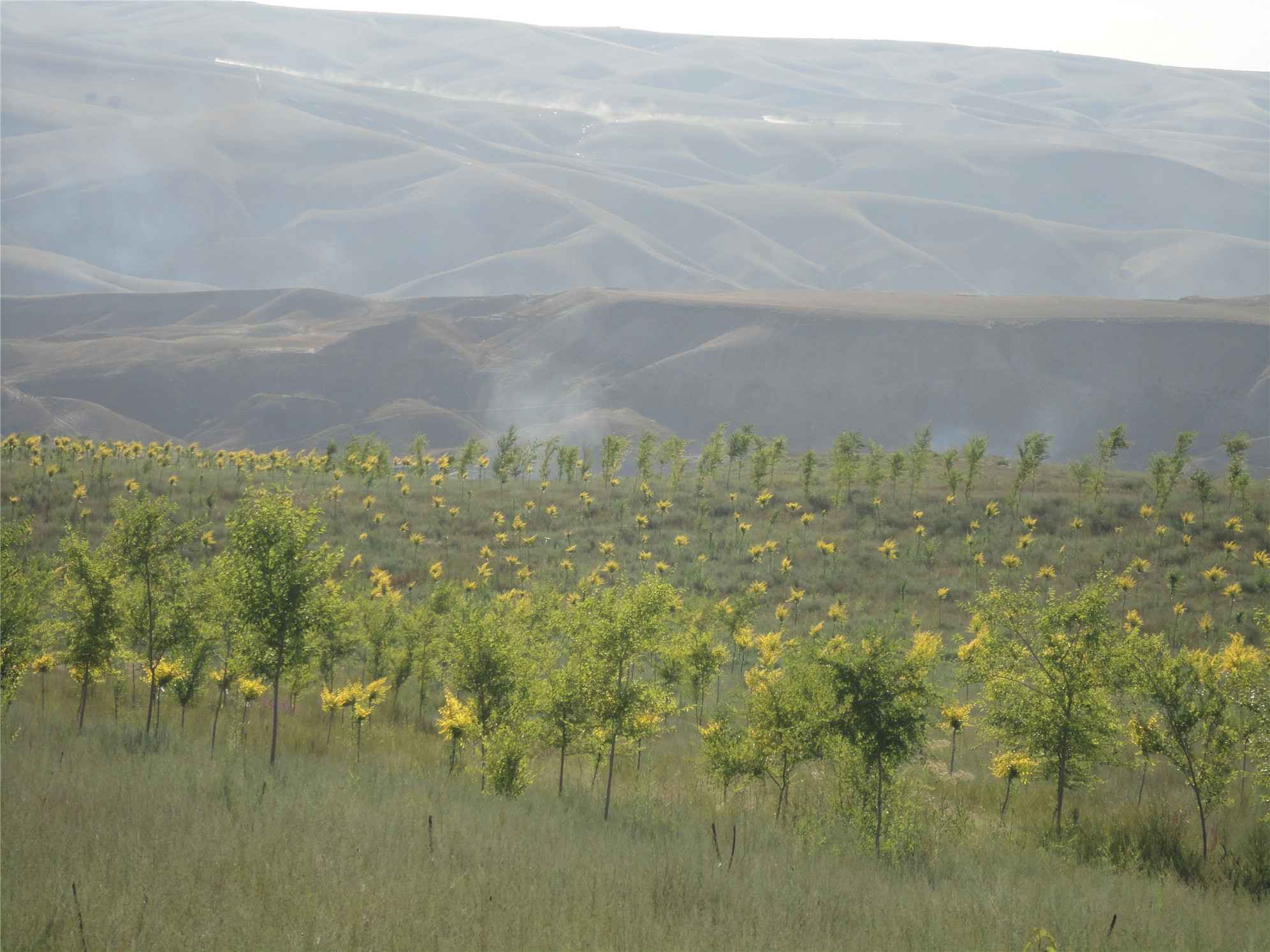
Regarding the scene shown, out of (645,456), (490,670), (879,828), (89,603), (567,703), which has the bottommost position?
(879,828)

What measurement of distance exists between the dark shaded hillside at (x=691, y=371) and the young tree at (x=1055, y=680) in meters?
105

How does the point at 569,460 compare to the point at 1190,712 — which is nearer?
the point at 1190,712

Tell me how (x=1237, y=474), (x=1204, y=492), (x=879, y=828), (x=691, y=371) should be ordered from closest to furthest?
(x=879, y=828)
(x=1204, y=492)
(x=1237, y=474)
(x=691, y=371)

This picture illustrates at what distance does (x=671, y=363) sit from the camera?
499 feet

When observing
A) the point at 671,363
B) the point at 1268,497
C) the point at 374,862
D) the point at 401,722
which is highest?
the point at 671,363

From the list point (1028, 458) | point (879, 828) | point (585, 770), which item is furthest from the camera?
point (1028, 458)

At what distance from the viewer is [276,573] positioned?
19.3 meters

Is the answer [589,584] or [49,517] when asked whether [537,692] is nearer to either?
[589,584]

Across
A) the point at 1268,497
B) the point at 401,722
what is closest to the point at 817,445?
the point at 1268,497

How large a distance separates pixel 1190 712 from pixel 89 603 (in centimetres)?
2152

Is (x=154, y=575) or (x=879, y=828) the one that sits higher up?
(x=154, y=575)

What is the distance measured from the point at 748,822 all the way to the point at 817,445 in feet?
391

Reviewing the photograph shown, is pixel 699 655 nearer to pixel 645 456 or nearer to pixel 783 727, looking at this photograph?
pixel 783 727

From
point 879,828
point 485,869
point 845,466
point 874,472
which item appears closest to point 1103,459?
point 874,472
